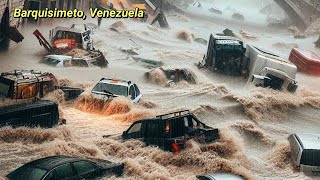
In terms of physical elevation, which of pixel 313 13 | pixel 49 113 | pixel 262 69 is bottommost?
pixel 49 113

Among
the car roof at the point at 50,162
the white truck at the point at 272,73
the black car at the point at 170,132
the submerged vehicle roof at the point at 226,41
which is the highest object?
the submerged vehicle roof at the point at 226,41

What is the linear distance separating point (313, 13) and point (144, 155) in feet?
183

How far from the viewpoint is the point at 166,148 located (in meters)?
14.2

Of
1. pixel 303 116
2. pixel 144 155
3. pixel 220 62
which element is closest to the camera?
pixel 144 155

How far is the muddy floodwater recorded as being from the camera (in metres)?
14.1

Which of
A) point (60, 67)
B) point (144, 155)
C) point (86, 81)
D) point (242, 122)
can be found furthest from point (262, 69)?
point (144, 155)

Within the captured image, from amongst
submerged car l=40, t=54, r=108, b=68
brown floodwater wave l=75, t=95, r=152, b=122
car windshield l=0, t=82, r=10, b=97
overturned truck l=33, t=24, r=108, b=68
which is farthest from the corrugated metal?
car windshield l=0, t=82, r=10, b=97

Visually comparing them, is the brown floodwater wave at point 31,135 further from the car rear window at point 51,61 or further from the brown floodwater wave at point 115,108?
the car rear window at point 51,61

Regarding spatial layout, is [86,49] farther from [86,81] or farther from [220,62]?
[220,62]

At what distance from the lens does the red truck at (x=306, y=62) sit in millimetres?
30297

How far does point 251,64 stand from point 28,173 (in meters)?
17.7

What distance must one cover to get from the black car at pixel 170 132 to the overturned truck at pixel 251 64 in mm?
10123

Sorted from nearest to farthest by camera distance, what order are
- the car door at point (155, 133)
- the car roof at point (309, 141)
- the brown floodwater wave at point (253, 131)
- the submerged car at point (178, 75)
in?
1. the car roof at point (309, 141)
2. the car door at point (155, 133)
3. the brown floodwater wave at point (253, 131)
4. the submerged car at point (178, 75)

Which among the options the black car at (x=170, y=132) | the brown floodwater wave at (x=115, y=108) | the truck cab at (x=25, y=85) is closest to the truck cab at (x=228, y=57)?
the brown floodwater wave at (x=115, y=108)
